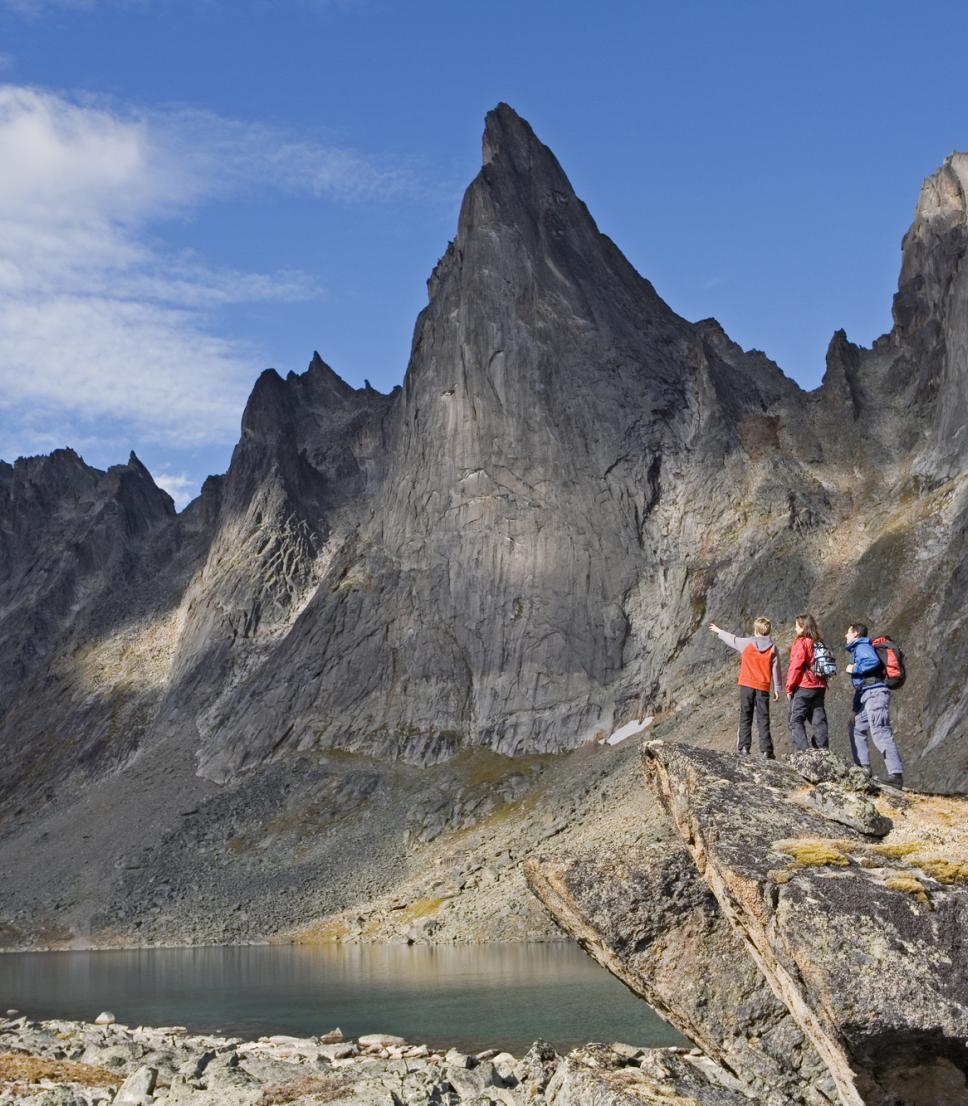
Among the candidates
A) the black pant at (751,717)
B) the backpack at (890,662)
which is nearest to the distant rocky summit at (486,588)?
the black pant at (751,717)

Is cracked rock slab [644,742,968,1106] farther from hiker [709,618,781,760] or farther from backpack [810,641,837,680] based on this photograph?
hiker [709,618,781,760]

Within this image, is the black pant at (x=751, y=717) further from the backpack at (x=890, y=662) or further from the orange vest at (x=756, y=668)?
the backpack at (x=890, y=662)

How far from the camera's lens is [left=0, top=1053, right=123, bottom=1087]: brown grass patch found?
29.8m

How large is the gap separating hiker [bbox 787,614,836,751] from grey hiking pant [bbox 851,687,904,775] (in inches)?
20.6

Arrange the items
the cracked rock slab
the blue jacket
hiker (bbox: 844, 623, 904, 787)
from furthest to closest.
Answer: the blue jacket → hiker (bbox: 844, 623, 904, 787) → the cracked rock slab

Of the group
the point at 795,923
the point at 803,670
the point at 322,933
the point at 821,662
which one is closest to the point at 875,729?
the point at 821,662

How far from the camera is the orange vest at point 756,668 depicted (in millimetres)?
20125

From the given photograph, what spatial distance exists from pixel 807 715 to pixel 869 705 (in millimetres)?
1178

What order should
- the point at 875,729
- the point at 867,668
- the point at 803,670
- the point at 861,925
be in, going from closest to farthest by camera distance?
1. the point at 861,925
2. the point at 875,729
3. the point at 867,668
4. the point at 803,670

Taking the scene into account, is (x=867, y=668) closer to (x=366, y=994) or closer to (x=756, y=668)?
(x=756, y=668)

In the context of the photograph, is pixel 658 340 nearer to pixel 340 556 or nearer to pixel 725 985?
pixel 340 556

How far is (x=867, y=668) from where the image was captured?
18922mm

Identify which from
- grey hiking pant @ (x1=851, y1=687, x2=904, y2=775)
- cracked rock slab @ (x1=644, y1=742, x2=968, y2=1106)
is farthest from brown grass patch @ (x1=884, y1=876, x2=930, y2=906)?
grey hiking pant @ (x1=851, y1=687, x2=904, y2=775)

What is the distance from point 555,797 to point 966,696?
35.0 metres
